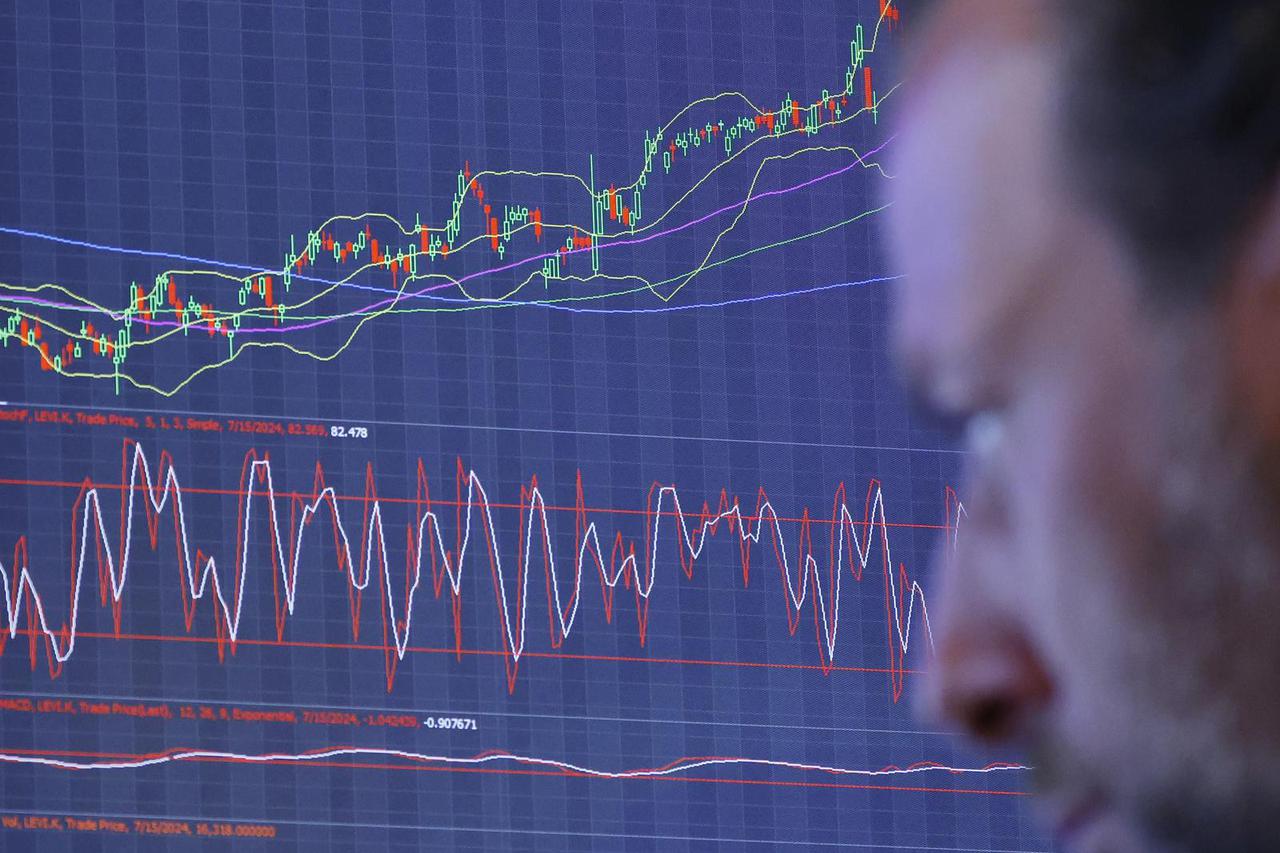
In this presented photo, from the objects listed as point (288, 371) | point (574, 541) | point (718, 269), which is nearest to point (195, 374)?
point (288, 371)

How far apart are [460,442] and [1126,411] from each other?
2.70 meters

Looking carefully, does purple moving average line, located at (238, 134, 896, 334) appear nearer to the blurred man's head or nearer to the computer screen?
the computer screen

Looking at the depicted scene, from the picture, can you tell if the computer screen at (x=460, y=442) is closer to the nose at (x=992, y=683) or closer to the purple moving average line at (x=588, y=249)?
the purple moving average line at (x=588, y=249)

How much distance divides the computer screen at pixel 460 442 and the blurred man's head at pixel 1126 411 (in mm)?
2525

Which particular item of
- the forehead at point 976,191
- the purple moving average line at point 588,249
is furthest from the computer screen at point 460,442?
the forehead at point 976,191

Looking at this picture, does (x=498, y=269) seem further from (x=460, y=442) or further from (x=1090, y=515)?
(x=1090, y=515)

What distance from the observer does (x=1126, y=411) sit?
1.26ft

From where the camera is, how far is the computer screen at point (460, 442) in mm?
2887

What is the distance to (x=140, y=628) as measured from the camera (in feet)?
9.45

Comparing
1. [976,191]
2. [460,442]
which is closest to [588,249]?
[460,442]

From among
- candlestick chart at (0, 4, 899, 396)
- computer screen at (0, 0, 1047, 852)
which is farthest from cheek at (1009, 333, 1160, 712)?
candlestick chart at (0, 4, 899, 396)

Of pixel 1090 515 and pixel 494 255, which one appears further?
pixel 494 255

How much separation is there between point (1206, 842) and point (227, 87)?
281cm

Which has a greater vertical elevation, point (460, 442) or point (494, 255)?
point (494, 255)
